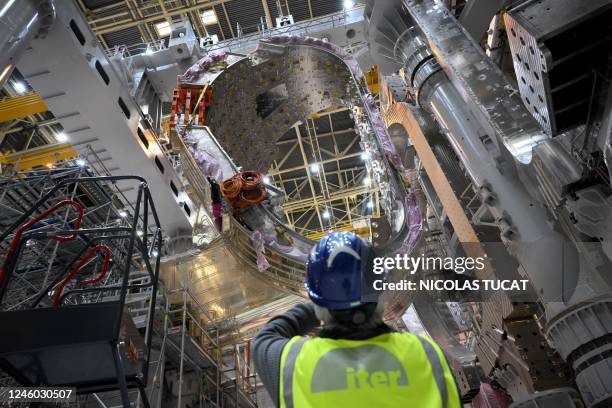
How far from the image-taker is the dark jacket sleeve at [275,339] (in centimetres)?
156

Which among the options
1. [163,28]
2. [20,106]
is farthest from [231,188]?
[163,28]

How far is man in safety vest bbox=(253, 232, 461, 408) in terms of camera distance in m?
1.43

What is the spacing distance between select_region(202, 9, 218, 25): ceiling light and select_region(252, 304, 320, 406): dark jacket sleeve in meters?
14.9

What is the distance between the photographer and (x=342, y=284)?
1.65 meters

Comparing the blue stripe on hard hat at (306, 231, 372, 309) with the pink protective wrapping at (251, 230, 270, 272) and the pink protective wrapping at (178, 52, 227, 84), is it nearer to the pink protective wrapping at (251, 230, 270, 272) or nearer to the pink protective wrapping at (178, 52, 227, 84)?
the pink protective wrapping at (251, 230, 270, 272)

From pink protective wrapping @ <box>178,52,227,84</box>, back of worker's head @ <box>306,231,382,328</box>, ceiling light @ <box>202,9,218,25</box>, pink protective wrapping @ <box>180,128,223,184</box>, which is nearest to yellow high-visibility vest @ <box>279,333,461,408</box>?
back of worker's head @ <box>306,231,382,328</box>

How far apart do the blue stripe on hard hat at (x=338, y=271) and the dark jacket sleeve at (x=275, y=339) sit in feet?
0.69

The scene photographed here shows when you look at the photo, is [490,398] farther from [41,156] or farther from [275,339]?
[41,156]

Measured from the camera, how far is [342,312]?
165cm

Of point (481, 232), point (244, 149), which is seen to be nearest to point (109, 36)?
point (244, 149)

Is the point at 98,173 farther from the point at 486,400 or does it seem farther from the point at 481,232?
the point at 486,400

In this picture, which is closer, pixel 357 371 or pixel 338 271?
pixel 357 371

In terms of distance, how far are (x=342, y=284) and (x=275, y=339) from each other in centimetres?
33

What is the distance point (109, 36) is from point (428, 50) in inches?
513
